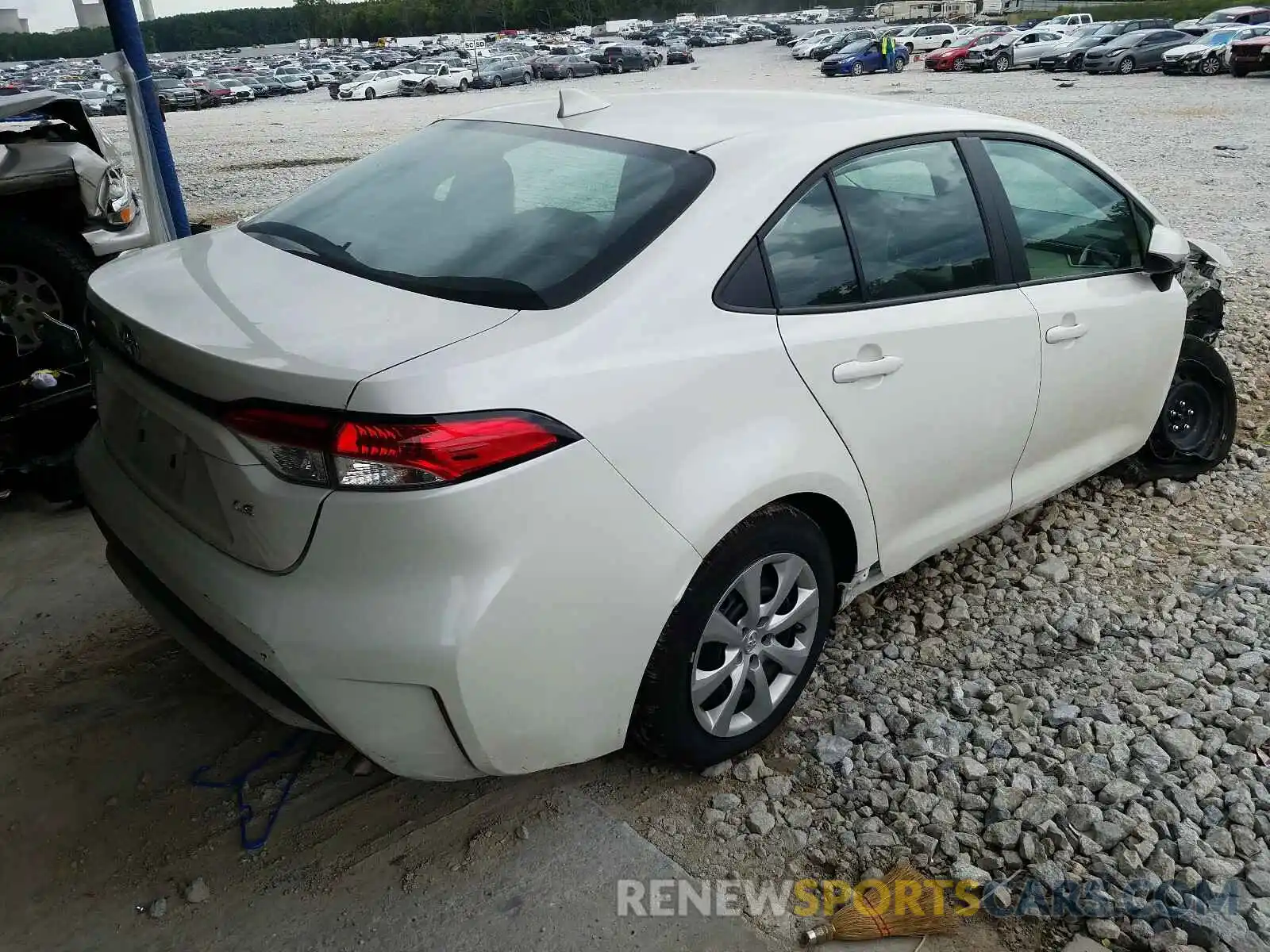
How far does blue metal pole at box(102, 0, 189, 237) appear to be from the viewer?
231 inches

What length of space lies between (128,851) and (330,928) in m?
0.60

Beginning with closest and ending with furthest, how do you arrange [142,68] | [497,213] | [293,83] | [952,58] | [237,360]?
1. [237,360]
2. [497,213]
3. [142,68]
4. [952,58]
5. [293,83]

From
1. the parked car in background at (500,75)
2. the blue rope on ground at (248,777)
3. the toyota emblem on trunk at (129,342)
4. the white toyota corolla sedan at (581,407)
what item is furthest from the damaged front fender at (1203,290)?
the parked car in background at (500,75)

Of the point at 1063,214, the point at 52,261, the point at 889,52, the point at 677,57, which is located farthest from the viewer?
the point at 677,57

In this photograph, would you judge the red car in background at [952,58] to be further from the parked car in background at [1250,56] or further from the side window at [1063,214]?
the side window at [1063,214]

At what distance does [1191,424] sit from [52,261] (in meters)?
5.30

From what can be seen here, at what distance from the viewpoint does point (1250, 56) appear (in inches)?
Answer: 997

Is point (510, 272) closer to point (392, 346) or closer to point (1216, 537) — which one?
point (392, 346)

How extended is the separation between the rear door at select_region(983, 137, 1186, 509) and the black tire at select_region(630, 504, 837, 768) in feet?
3.60

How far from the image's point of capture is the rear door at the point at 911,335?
2537 mm

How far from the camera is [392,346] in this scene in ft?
6.52

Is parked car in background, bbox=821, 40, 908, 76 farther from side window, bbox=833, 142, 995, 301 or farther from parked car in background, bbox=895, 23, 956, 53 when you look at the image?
side window, bbox=833, 142, 995, 301

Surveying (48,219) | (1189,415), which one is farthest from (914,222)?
(48,219)

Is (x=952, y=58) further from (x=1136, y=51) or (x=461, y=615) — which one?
(x=461, y=615)
